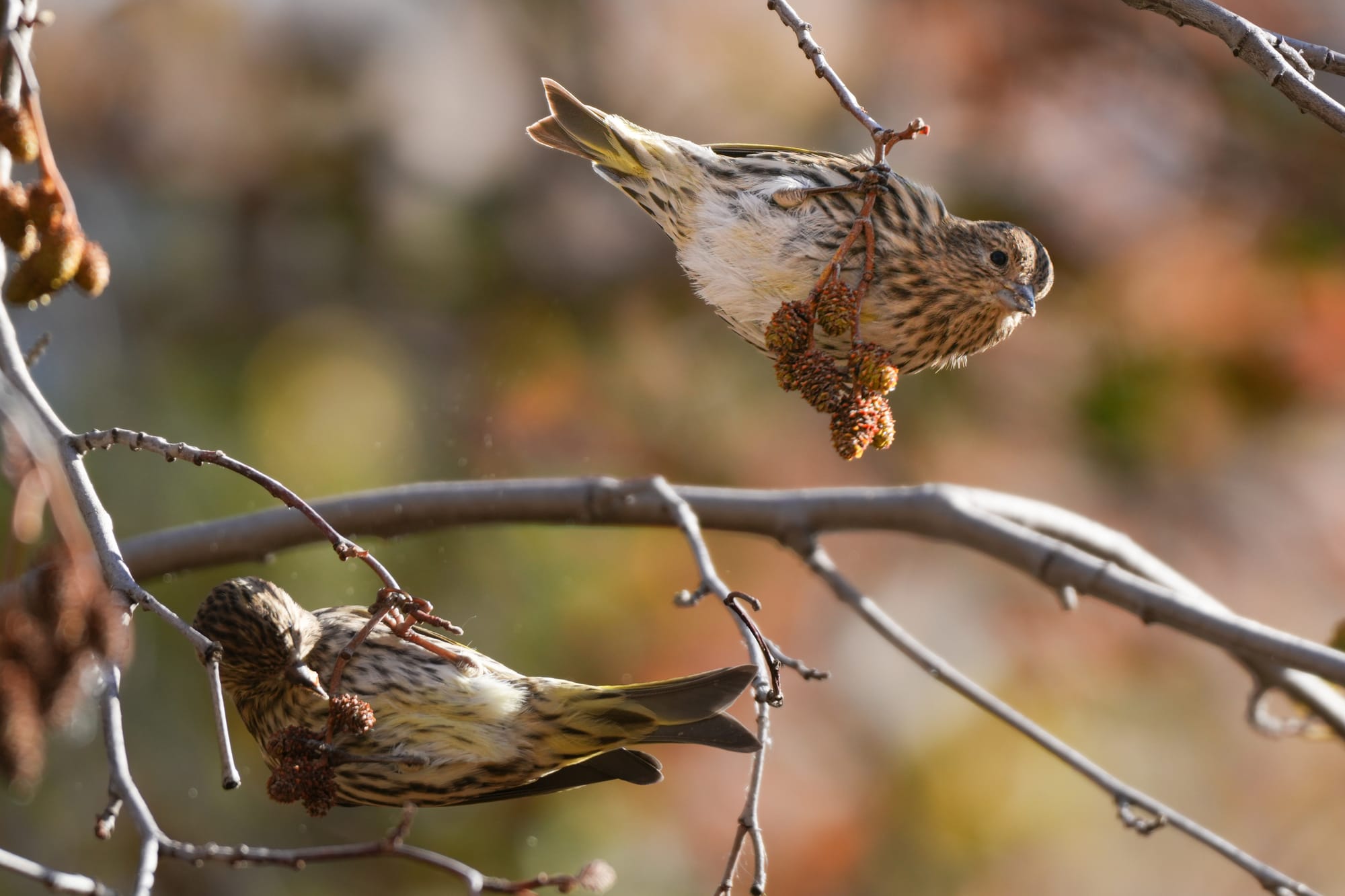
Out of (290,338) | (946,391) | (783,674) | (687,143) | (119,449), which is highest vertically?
(290,338)

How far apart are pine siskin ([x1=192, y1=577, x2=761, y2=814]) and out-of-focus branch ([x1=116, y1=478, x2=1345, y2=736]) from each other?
82cm

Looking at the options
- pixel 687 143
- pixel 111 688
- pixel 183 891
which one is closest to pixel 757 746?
pixel 111 688

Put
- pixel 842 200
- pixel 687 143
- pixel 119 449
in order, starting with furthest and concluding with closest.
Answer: pixel 119 449 < pixel 687 143 < pixel 842 200

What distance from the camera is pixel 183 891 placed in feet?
14.2

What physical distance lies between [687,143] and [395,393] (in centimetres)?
326

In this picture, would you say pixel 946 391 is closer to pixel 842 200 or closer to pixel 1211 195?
pixel 1211 195

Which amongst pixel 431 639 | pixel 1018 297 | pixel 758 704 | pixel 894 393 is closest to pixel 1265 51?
pixel 1018 297

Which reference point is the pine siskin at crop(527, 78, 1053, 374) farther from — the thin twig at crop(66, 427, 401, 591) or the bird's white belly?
the thin twig at crop(66, 427, 401, 591)

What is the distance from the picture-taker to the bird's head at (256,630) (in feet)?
5.53

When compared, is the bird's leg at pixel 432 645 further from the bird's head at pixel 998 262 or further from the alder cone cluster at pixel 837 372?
the bird's head at pixel 998 262

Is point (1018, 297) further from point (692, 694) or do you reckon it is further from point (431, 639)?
point (431, 639)

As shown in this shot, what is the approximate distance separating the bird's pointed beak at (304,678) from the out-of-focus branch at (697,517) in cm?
103

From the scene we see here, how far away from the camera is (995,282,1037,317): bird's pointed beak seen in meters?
2.06

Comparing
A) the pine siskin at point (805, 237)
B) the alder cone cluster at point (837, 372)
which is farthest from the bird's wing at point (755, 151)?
the alder cone cluster at point (837, 372)
